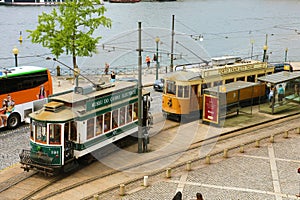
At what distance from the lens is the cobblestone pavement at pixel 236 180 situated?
735 inches

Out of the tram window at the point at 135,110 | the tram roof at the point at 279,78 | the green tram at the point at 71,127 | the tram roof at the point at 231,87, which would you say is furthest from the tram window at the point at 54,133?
the tram roof at the point at 279,78

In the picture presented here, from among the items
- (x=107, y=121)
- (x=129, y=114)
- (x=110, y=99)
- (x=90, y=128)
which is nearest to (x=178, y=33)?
(x=129, y=114)

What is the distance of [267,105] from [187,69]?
651 cm

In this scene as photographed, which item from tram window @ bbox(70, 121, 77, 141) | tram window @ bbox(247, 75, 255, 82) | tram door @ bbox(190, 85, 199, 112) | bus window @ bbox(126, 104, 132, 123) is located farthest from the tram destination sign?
tram window @ bbox(247, 75, 255, 82)

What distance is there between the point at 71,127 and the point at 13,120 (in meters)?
8.82

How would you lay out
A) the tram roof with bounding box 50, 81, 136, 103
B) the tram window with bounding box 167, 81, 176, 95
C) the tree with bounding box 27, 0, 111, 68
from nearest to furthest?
1. the tram roof with bounding box 50, 81, 136, 103
2. the tram window with bounding box 167, 81, 176, 95
3. the tree with bounding box 27, 0, 111, 68

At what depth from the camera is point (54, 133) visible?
19.6 metres

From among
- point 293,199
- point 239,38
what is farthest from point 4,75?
point 239,38

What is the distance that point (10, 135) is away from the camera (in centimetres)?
2644

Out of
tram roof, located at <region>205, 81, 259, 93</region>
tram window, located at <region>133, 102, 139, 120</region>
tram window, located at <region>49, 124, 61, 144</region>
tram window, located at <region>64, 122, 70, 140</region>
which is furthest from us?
tram roof, located at <region>205, 81, 259, 93</region>

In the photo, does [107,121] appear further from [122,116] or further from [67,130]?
[67,130]

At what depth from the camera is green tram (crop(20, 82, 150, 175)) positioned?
19.7 metres

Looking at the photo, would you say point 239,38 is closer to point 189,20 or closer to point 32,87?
point 189,20

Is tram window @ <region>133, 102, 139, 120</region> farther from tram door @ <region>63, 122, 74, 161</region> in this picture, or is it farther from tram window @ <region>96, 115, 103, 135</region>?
tram door @ <region>63, 122, 74, 161</region>
